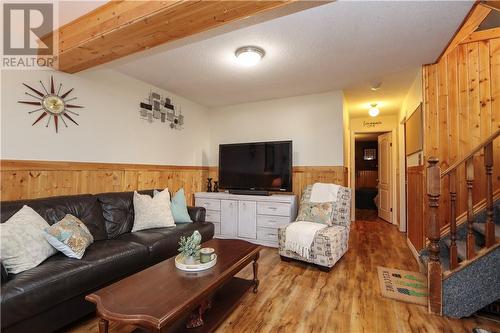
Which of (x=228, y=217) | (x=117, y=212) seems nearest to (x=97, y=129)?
(x=117, y=212)

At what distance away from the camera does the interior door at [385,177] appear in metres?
5.41

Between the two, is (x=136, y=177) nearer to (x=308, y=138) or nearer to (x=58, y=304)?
(x=58, y=304)

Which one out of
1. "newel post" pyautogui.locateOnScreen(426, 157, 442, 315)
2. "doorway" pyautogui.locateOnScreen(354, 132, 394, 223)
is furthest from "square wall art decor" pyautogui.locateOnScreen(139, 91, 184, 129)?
"doorway" pyautogui.locateOnScreen(354, 132, 394, 223)

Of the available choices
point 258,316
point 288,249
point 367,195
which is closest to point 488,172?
point 288,249

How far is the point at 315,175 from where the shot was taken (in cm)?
411

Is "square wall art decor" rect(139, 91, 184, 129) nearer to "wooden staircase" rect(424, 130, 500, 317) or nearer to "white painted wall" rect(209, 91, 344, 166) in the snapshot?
"white painted wall" rect(209, 91, 344, 166)

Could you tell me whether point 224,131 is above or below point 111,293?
above

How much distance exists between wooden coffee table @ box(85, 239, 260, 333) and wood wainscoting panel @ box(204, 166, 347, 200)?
2.25 m

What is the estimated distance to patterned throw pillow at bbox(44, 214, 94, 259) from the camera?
1.89 m

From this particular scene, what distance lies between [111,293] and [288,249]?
2.03m

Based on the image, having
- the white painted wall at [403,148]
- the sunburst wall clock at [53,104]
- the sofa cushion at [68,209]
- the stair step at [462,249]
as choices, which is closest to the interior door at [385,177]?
the white painted wall at [403,148]

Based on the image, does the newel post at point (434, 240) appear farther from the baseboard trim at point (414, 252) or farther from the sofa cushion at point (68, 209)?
the sofa cushion at point (68, 209)

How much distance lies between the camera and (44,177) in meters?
2.55

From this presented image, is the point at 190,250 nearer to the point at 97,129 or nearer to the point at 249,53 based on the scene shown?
the point at 249,53
